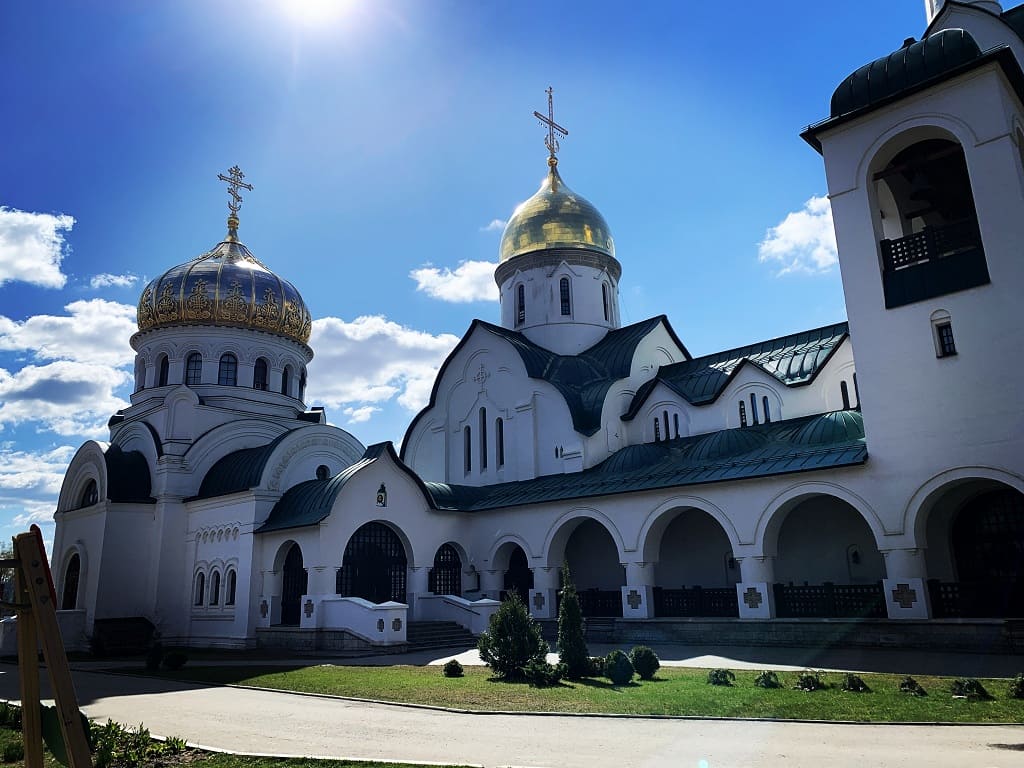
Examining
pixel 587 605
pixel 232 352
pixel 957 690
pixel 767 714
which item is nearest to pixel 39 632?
pixel 767 714

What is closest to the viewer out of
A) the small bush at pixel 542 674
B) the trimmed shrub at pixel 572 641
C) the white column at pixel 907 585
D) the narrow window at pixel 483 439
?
the small bush at pixel 542 674

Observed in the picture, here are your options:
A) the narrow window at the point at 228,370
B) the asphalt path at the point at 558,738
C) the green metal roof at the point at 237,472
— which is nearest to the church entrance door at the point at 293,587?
the green metal roof at the point at 237,472

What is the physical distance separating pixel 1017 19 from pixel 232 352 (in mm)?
22938

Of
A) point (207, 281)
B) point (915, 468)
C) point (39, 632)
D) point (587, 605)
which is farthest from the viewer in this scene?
point (207, 281)

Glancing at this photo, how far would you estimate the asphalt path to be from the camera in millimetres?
6043

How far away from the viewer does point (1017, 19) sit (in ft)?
55.5

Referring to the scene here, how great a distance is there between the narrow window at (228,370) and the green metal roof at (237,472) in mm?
2713

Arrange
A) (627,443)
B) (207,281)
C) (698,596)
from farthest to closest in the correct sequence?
1. (207,281)
2. (627,443)
3. (698,596)

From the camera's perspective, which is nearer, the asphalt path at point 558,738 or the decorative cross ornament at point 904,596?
the asphalt path at point 558,738

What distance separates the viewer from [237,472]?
2205 cm

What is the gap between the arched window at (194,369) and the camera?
24.7 m

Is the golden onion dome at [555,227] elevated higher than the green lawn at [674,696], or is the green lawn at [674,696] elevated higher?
the golden onion dome at [555,227]

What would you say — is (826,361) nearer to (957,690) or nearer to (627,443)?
(627,443)

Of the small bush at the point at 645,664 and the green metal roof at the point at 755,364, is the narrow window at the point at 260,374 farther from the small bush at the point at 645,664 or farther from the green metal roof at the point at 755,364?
the small bush at the point at 645,664
